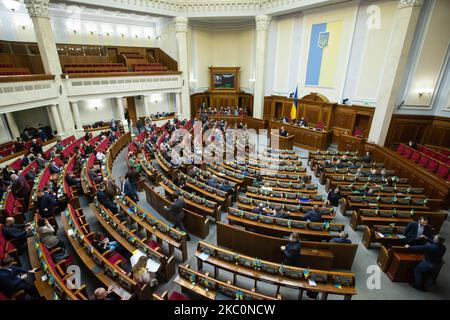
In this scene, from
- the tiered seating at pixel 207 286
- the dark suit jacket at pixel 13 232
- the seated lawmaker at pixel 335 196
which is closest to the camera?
the tiered seating at pixel 207 286

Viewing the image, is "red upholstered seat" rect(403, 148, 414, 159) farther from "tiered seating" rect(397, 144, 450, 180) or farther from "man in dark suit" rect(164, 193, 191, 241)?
"man in dark suit" rect(164, 193, 191, 241)

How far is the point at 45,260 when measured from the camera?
3.77 meters

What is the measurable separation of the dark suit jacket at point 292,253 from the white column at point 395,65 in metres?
8.75

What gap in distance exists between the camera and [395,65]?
9.30m

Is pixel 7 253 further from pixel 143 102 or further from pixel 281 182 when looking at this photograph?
pixel 143 102

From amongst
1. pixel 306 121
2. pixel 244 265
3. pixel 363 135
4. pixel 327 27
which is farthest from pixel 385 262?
pixel 327 27

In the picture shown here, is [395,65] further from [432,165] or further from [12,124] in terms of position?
[12,124]

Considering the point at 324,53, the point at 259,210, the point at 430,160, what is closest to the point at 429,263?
the point at 259,210

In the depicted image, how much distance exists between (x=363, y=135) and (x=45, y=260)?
1337cm

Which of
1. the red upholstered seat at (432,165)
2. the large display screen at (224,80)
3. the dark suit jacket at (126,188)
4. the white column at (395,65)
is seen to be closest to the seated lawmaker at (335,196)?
the red upholstered seat at (432,165)

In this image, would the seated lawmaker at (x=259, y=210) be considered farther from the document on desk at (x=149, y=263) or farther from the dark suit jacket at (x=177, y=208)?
the document on desk at (x=149, y=263)

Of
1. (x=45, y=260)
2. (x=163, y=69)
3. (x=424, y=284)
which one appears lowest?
(x=424, y=284)

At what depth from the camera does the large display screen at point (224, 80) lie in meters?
17.5

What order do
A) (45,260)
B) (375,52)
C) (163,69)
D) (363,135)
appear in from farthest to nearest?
(163,69), (363,135), (375,52), (45,260)
